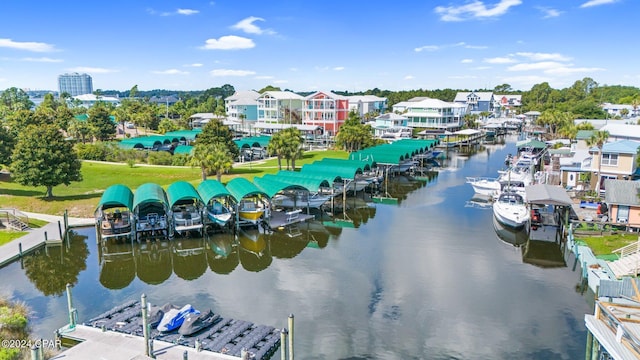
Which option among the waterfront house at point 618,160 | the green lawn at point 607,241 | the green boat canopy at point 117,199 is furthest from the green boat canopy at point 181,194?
the waterfront house at point 618,160

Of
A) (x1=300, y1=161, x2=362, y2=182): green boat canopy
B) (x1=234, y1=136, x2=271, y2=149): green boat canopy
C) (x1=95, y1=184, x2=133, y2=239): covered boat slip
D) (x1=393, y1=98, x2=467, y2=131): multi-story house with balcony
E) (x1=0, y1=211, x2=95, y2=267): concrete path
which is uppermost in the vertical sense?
(x1=393, y1=98, x2=467, y2=131): multi-story house with balcony

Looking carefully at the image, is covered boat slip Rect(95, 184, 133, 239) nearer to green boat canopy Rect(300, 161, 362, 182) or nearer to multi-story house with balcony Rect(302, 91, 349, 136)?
green boat canopy Rect(300, 161, 362, 182)

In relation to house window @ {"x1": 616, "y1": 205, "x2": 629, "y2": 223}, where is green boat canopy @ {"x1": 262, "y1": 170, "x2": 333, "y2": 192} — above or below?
above

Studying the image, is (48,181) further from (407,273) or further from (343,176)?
(407,273)

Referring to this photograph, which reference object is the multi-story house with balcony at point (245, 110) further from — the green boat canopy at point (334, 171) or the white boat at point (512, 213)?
the white boat at point (512, 213)

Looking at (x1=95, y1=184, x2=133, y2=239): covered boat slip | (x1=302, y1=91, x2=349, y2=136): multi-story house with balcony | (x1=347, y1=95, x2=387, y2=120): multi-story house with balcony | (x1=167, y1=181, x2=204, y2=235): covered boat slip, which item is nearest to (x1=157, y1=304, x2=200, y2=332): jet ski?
(x1=167, y1=181, x2=204, y2=235): covered boat slip

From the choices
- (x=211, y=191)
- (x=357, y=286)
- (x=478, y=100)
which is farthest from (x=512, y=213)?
(x=478, y=100)

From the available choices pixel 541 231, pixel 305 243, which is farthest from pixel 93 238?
pixel 541 231
